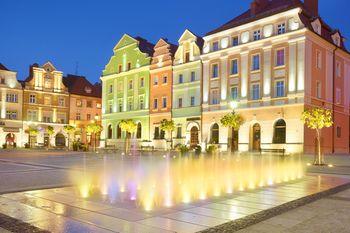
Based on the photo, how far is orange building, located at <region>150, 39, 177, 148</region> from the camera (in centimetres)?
5069

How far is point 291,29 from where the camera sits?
37125 mm

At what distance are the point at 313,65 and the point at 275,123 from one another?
686cm

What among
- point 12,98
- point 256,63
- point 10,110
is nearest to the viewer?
point 256,63

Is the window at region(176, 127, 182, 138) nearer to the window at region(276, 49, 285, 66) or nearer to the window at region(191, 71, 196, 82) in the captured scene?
the window at region(191, 71, 196, 82)

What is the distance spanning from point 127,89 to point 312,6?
28.5 meters

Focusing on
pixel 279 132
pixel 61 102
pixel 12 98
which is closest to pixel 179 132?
pixel 279 132

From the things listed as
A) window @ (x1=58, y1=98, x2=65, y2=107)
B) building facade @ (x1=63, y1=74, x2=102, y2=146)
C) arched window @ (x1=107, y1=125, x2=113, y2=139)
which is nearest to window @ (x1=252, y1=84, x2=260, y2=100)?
arched window @ (x1=107, y1=125, x2=113, y2=139)

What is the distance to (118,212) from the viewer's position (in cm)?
793

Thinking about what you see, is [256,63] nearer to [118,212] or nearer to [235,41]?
[235,41]

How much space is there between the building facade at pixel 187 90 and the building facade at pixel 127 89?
5771mm

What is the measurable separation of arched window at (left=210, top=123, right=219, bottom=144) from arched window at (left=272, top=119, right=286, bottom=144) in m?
7.95

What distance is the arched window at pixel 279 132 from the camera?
37125 millimetres

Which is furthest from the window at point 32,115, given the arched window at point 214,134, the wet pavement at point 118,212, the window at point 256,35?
the wet pavement at point 118,212

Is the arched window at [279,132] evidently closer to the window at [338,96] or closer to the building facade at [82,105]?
the window at [338,96]
